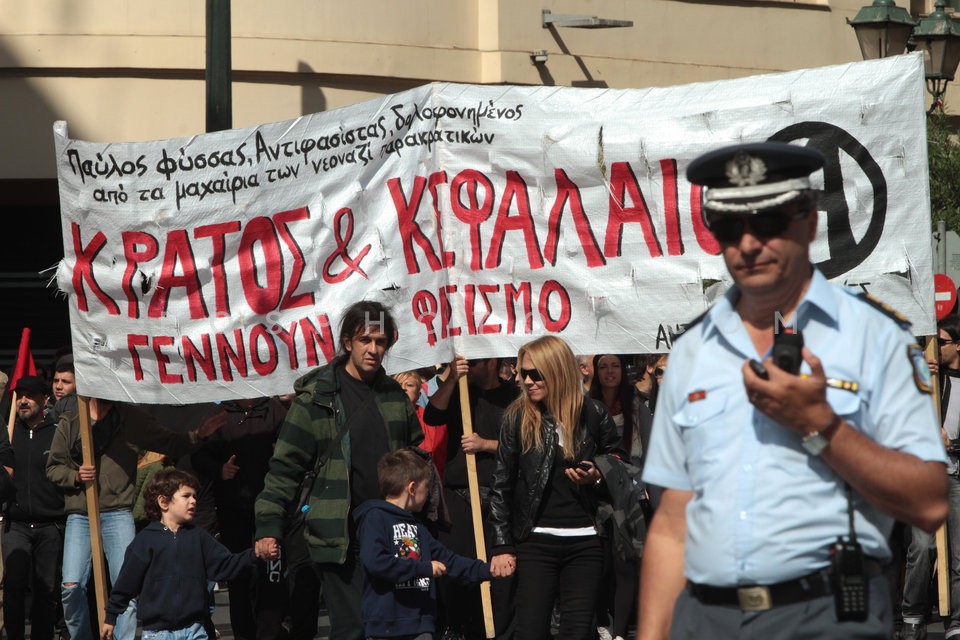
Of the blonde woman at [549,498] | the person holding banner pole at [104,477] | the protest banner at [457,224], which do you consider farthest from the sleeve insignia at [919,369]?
the person holding banner pole at [104,477]

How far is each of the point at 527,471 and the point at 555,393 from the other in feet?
1.25

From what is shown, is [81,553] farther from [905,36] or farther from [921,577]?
[905,36]

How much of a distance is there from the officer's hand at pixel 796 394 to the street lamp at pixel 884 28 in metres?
9.72

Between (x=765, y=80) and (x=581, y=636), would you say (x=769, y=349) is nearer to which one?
(x=581, y=636)

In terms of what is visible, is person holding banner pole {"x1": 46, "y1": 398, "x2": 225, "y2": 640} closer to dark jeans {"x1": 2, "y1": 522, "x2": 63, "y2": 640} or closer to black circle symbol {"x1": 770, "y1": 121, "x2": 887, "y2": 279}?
dark jeans {"x1": 2, "y1": 522, "x2": 63, "y2": 640}

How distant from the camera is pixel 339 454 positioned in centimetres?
727

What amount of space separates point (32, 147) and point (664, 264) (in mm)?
9606

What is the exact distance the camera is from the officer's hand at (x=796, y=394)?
3180mm

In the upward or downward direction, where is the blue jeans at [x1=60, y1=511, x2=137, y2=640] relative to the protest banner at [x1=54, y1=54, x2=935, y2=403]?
downward

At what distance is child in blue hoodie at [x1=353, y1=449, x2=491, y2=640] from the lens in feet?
22.6

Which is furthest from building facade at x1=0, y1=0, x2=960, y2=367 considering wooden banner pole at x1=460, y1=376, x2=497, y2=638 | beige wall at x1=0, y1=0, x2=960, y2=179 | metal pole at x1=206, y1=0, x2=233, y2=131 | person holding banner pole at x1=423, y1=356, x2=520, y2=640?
wooden banner pole at x1=460, y1=376, x2=497, y2=638

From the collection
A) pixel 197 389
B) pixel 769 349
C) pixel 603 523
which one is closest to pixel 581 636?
pixel 603 523

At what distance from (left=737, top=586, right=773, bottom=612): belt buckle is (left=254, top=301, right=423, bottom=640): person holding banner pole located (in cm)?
384

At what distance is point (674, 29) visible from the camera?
59.1ft
